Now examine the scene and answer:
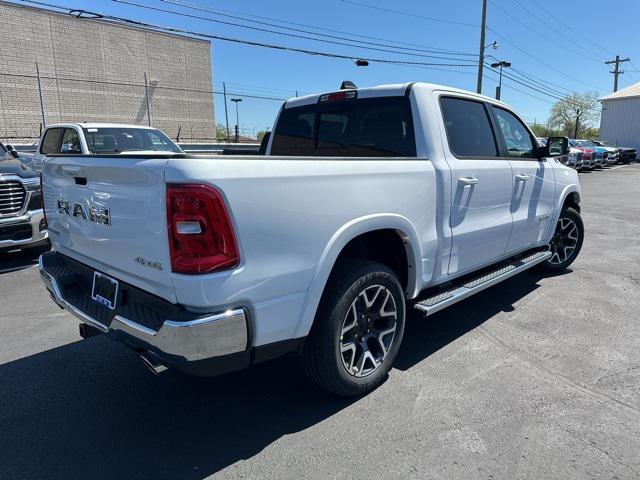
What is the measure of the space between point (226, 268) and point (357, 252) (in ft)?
4.13

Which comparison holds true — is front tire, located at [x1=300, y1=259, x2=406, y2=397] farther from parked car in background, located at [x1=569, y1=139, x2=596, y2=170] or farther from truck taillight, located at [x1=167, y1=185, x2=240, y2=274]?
parked car in background, located at [x1=569, y1=139, x2=596, y2=170]

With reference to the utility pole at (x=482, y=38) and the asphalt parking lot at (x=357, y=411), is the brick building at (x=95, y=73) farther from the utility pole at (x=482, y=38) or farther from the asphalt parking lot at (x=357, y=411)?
the asphalt parking lot at (x=357, y=411)

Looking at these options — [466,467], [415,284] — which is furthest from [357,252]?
[466,467]

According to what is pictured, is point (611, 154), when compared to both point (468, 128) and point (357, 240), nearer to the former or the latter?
point (468, 128)

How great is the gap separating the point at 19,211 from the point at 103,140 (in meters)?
3.06

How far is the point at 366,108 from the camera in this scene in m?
3.76

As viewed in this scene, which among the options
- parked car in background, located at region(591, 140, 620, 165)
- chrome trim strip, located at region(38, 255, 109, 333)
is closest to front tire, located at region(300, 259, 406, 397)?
chrome trim strip, located at region(38, 255, 109, 333)

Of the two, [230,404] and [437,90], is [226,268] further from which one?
[437,90]

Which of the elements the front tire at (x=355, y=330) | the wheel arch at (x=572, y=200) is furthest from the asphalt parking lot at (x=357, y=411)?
the wheel arch at (x=572, y=200)

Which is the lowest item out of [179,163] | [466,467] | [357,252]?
[466,467]

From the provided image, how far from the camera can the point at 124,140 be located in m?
8.85

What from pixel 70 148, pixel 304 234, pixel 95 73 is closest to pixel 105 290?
pixel 304 234

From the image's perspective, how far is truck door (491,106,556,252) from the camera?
4402mm

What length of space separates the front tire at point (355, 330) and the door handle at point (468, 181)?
3.38ft
